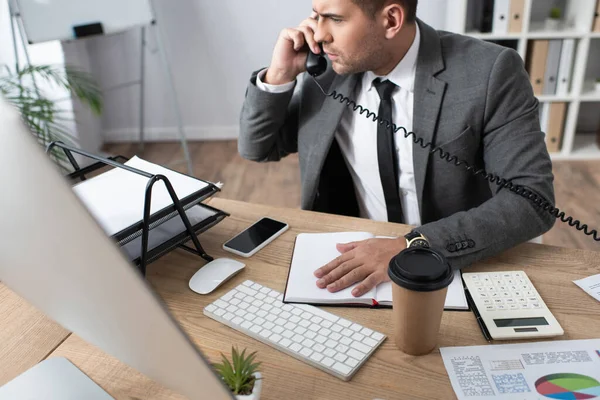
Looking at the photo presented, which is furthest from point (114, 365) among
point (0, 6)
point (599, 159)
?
point (599, 159)

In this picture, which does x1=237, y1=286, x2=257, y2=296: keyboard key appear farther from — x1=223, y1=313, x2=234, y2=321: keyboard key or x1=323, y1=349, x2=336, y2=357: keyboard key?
x1=323, y1=349, x2=336, y2=357: keyboard key

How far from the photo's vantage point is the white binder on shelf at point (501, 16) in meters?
2.99

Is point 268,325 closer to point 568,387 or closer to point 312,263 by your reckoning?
point 312,263

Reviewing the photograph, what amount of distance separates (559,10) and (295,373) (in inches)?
124

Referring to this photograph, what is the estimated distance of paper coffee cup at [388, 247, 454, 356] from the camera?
2.39 ft

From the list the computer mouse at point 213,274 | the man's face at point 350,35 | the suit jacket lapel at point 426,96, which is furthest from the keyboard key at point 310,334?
the man's face at point 350,35

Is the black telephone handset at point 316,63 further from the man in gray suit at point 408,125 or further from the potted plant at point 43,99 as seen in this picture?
the potted plant at point 43,99

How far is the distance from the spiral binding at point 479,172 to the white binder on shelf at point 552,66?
2075 mm

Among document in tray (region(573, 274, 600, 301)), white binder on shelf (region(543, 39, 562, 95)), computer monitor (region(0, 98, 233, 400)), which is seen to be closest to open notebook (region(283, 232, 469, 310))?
document in tray (region(573, 274, 600, 301))

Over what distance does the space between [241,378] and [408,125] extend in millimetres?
875

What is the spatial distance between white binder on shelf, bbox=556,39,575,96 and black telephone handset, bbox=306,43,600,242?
6.85ft

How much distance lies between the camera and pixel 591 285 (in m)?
0.95

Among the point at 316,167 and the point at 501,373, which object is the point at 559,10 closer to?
the point at 316,167

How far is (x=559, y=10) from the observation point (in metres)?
3.17
